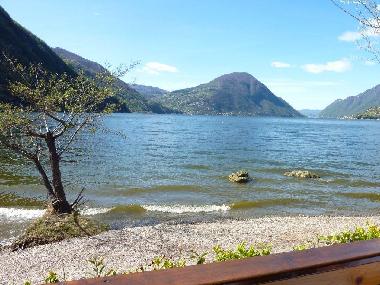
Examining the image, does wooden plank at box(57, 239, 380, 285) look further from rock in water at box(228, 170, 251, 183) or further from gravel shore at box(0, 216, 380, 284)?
rock in water at box(228, 170, 251, 183)

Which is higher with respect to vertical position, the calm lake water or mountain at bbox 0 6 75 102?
mountain at bbox 0 6 75 102

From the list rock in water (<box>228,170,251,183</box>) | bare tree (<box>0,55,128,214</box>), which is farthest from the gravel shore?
rock in water (<box>228,170,251,183</box>)

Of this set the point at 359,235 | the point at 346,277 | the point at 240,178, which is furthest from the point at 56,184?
the point at 240,178

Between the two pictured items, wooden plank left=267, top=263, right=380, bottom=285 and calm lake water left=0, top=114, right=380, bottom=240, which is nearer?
wooden plank left=267, top=263, right=380, bottom=285

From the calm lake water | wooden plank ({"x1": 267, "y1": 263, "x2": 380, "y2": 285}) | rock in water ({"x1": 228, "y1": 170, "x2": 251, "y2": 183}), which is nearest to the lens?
wooden plank ({"x1": 267, "y1": 263, "x2": 380, "y2": 285})

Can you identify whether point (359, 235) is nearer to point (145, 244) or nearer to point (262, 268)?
point (145, 244)

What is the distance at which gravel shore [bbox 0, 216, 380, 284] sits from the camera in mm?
12992

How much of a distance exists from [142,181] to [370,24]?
28188 millimetres

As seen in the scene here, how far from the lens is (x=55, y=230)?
1689cm

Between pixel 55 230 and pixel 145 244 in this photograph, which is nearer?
pixel 145 244

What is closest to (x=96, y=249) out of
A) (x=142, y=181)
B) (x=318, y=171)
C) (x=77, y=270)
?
(x=77, y=270)

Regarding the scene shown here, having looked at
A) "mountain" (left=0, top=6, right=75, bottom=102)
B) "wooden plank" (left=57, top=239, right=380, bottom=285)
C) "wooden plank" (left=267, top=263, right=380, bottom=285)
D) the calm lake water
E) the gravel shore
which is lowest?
the calm lake water

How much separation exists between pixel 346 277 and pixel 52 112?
54.9ft

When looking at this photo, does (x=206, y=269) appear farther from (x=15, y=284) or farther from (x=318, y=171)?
(x=318, y=171)
